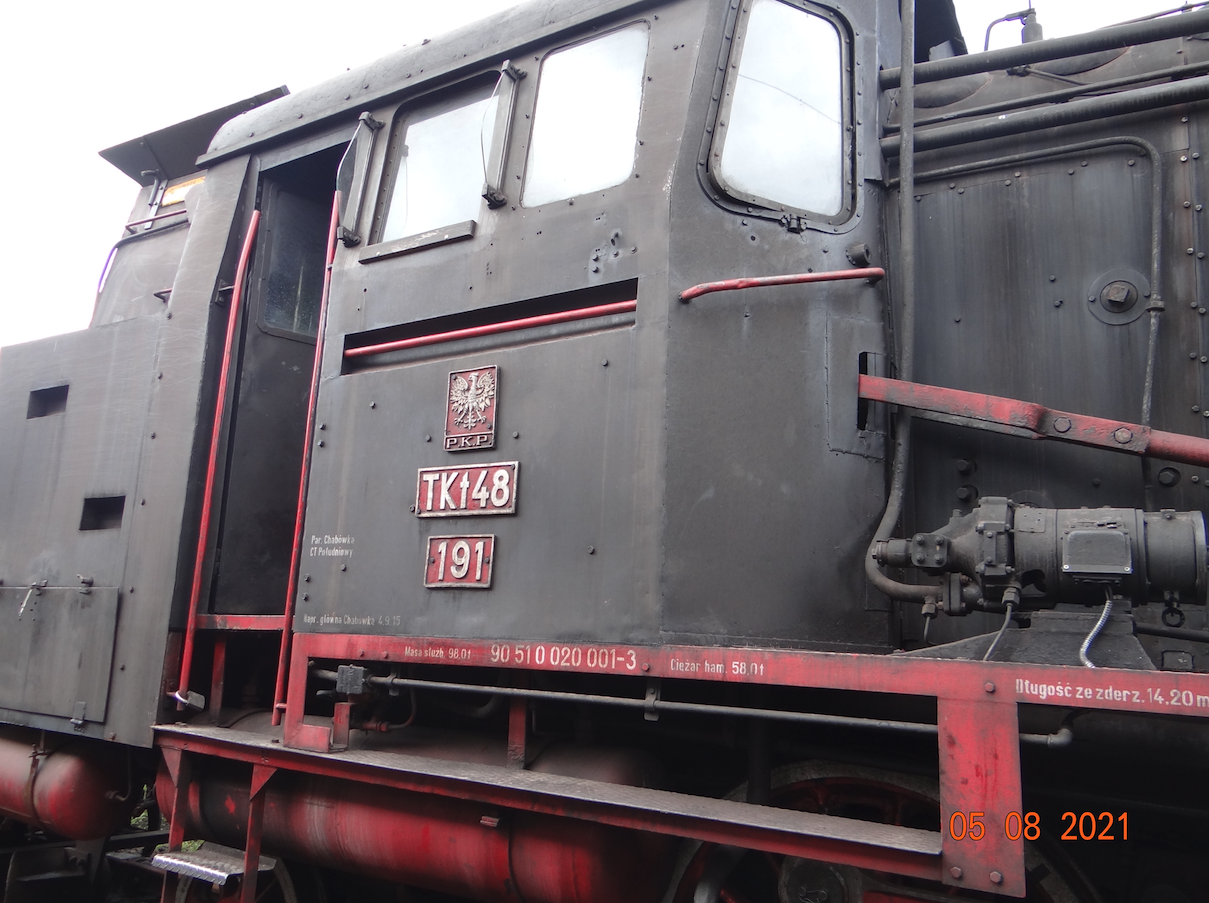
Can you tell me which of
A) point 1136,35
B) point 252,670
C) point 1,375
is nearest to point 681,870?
point 252,670

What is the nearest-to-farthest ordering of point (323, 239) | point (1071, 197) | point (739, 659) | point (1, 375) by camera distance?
point (739, 659) → point (1071, 197) → point (323, 239) → point (1, 375)

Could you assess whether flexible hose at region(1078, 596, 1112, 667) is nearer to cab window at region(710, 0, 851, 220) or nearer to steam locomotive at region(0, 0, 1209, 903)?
steam locomotive at region(0, 0, 1209, 903)

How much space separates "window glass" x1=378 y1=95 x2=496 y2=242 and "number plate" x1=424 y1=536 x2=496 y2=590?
1.24 meters

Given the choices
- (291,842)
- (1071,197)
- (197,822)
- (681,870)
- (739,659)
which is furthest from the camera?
(197,822)

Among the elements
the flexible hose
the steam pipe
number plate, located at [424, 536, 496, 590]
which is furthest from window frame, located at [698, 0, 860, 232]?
the flexible hose

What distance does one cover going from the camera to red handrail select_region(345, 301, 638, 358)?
3094 mm

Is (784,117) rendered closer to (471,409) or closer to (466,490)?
(471,409)

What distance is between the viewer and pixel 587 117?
3.38 meters

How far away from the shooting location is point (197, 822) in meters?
3.95

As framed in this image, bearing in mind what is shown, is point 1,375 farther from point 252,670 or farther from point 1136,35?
point 1136,35

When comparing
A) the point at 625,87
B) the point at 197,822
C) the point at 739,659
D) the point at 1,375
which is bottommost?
the point at 197,822

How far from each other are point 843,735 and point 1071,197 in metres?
1.91

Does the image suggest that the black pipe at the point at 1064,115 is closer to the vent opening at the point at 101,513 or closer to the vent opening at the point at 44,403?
the vent opening at the point at 101,513
